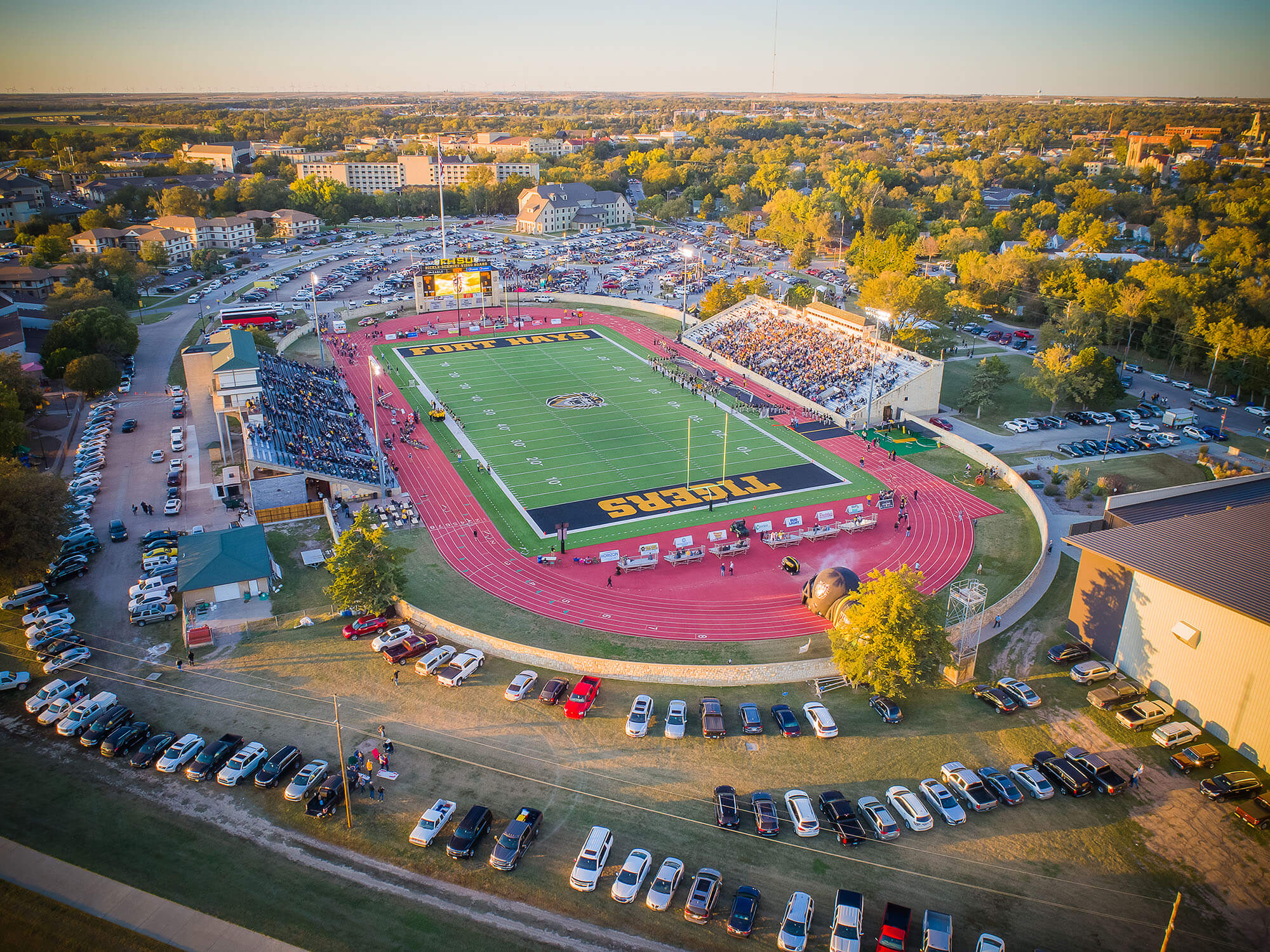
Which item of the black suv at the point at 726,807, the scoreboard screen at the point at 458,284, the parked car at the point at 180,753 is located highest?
the scoreboard screen at the point at 458,284

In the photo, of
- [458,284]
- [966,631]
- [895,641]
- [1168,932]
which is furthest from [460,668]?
[458,284]

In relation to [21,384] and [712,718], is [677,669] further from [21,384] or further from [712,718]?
[21,384]

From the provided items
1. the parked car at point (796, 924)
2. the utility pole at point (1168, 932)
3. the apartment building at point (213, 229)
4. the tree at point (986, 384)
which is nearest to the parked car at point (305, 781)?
the parked car at point (796, 924)

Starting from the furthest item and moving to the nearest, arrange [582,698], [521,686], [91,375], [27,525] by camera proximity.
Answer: [91,375] → [27,525] → [521,686] → [582,698]

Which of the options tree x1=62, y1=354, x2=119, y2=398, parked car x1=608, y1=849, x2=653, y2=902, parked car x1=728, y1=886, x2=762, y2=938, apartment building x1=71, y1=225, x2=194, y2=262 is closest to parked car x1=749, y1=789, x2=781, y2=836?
parked car x1=728, y1=886, x2=762, y2=938

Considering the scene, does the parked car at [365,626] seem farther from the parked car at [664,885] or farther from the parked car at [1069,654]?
the parked car at [1069,654]

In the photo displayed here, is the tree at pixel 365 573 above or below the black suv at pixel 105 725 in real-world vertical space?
above

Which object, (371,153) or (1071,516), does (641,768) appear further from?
(371,153)

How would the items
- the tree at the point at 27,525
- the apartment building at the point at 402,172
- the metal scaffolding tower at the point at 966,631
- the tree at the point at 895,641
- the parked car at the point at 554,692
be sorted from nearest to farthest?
the tree at the point at 895,641 → the parked car at the point at 554,692 → the metal scaffolding tower at the point at 966,631 → the tree at the point at 27,525 → the apartment building at the point at 402,172
